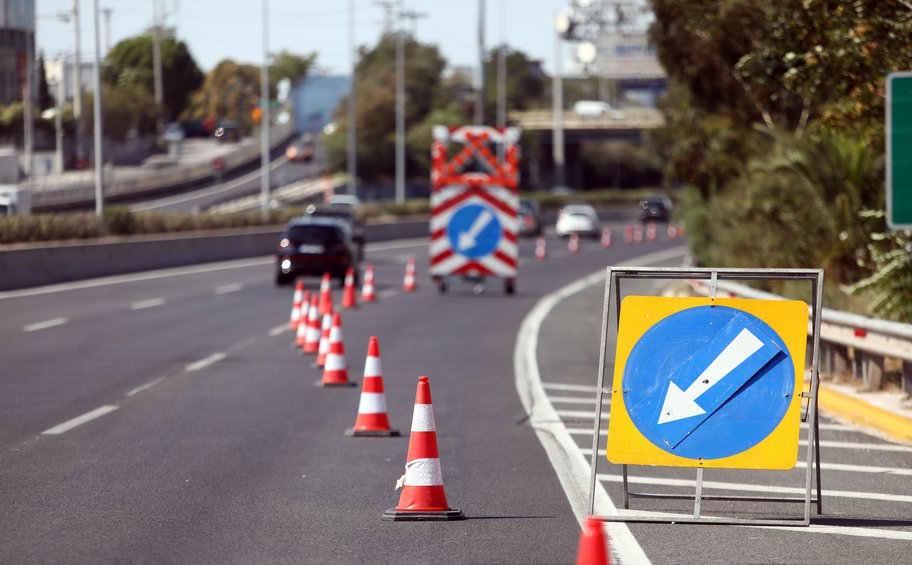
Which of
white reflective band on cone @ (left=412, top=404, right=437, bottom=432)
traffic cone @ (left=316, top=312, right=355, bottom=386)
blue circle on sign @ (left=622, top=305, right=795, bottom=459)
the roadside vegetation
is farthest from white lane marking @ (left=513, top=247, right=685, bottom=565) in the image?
the roadside vegetation

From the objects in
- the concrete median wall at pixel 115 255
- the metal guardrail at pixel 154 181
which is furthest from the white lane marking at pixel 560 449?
the metal guardrail at pixel 154 181

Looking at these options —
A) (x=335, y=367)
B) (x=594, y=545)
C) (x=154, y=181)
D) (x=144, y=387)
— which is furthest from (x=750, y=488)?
(x=154, y=181)

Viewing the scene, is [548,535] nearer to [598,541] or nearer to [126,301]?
[598,541]

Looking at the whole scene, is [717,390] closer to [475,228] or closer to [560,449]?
[560,449]

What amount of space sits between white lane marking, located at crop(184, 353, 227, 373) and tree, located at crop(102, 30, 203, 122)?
83.6ft

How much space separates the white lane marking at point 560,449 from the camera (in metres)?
8.07

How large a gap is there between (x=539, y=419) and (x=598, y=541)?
7.96 m

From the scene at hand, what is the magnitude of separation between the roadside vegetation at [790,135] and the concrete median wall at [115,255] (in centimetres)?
1321

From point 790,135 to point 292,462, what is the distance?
599 inches

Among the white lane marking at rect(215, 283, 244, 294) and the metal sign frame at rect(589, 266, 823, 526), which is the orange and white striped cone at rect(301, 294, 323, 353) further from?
the white lane marking at rect(215, 283, 244, 294)

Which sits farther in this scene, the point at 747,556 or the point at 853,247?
the point at 853,247

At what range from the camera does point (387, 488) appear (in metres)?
9.69

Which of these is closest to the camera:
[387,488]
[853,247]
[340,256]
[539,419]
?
[387,488]

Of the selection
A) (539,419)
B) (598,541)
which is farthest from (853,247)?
(598,541)
